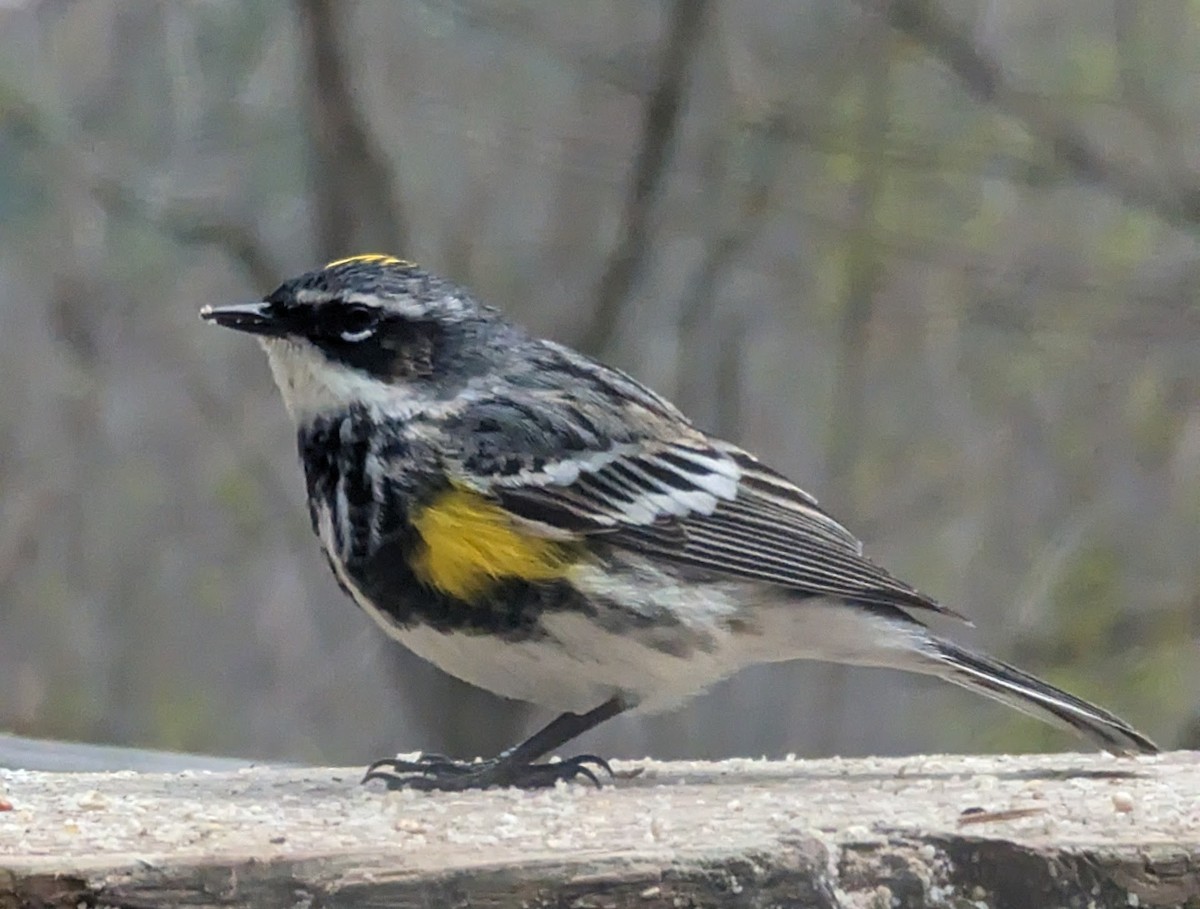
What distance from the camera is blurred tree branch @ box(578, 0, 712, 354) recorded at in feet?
18.1

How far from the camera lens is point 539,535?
2996 millimetres

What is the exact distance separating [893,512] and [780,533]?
9.74 feet

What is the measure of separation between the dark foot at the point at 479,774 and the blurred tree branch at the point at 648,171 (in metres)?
2.91

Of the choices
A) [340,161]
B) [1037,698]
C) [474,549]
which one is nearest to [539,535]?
[474,549]

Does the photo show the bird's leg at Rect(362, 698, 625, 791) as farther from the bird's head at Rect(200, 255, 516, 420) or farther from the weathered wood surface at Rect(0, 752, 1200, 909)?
the bird's head at Rect(200, 255, 516, 420)

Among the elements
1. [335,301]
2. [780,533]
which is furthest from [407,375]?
[780,533]

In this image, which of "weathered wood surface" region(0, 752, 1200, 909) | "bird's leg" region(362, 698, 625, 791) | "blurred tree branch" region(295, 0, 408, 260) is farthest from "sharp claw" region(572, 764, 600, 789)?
"blurred tree branch" region(295, 0, 408, 260)

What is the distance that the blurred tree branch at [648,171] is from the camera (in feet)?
18.1

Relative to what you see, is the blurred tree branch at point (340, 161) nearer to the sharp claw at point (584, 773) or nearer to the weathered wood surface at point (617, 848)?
the sharp claw at point (584, 773)

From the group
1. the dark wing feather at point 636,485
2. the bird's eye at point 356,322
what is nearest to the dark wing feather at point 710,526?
the dark wing feather at point 636,485

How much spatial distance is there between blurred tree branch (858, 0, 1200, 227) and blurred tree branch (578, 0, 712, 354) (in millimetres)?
620

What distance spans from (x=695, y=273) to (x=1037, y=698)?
3.25 m

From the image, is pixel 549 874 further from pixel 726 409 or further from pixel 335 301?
pixel 726 409

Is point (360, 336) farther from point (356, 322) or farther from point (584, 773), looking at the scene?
point (584, 773)
